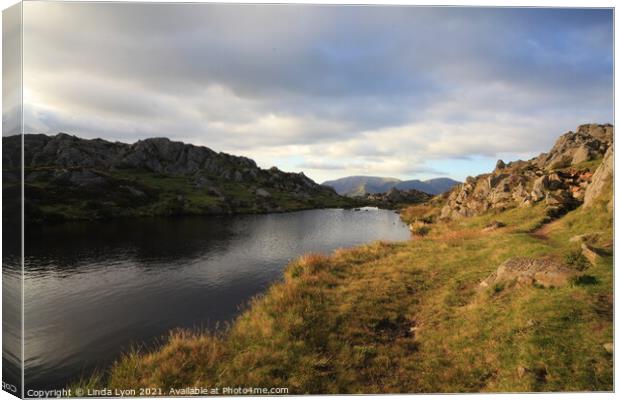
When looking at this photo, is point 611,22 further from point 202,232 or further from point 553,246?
point 202,232

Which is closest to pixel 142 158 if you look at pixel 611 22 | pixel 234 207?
pixel 234 207

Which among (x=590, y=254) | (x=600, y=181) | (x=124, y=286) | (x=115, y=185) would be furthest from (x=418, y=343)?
(x=115, y=185)

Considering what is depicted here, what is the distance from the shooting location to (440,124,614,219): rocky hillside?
31.2 metres

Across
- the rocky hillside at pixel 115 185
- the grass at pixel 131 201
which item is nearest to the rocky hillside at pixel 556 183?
the rocky hillside at pixel 115 185

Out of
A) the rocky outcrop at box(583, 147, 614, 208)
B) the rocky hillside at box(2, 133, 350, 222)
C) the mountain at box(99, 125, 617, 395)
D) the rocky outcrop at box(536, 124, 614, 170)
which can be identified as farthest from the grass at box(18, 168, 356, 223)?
the rocky outcrop at box(583, 147, 614, 208)

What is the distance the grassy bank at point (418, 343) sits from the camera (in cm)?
1072

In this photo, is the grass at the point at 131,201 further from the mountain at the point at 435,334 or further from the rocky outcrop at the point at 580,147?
the rocky outcrop at the point at 580,147

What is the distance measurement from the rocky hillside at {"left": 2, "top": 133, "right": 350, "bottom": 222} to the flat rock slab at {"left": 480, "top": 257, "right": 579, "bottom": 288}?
22450 mm

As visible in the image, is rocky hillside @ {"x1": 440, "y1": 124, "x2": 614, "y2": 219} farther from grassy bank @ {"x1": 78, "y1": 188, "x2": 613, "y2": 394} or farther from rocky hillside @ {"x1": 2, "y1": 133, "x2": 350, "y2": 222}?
rocky hillside @ {"x1": 2, "y1": 133, "x2": 350, "y2": 222}

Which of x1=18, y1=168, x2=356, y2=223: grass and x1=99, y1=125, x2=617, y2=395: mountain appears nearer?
x1=99, y1=125, x2=617, y2=395: mountain

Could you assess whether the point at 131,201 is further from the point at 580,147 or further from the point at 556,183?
the point at 580,147

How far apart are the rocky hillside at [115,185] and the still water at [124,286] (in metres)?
10.8

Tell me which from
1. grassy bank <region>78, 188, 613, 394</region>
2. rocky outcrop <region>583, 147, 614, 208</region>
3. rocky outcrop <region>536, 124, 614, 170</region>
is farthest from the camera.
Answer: rocky outcrop <region>536, 124, 614, 170</region>

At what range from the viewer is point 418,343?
13.5m
